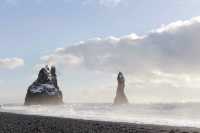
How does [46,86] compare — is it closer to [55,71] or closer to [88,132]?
[55,71]

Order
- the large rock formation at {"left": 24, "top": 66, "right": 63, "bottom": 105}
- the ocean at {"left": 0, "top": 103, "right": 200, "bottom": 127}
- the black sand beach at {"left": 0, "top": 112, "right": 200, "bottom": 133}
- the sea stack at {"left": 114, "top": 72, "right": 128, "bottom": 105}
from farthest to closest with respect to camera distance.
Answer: the sea stack at {"left": 114, "top": 72, "right": 128, "bottom": 105} < the large rock formation at {"left": 24, "top": 66, "right": 63, "bottom": 105} < the ocean at {"left": 0, "top": 103, "right": 200, "bottom": 127} < the black sand beach at {"left": 0, "top": 112, "right": 200, "bottom": 133}

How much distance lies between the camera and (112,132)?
101ft

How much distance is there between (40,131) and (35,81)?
146679 mm

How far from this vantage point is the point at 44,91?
166000 millimetres

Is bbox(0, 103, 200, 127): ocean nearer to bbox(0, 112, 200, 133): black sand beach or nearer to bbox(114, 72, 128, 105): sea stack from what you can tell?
bbox(0, 112, 200, 133): black sand beach

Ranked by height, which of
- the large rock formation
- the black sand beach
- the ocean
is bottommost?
the black sand beach

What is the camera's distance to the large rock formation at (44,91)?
534 ft

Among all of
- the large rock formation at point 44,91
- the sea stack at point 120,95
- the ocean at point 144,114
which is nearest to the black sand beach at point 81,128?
the ocean at point 144,114

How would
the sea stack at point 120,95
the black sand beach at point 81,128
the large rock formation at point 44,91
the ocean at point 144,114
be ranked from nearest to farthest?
the black sand beach at point 81,128, the ocean at point 144,114, the large rock formation at point 44,91, the sea stack at point 120,95

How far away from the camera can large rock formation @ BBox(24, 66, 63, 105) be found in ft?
534

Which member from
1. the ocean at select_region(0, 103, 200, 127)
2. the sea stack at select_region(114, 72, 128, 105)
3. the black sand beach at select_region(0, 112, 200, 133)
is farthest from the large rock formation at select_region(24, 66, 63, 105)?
the black sand beach at select_region(0, 112, 200, 133)

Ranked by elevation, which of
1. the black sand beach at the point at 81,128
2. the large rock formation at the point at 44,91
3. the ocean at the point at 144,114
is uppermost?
the large rock formation at the point at 44,91

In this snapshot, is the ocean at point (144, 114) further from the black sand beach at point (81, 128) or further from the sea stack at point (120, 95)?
the sea stack at point (120, 95)

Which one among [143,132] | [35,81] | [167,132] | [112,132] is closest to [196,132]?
[167,132]
